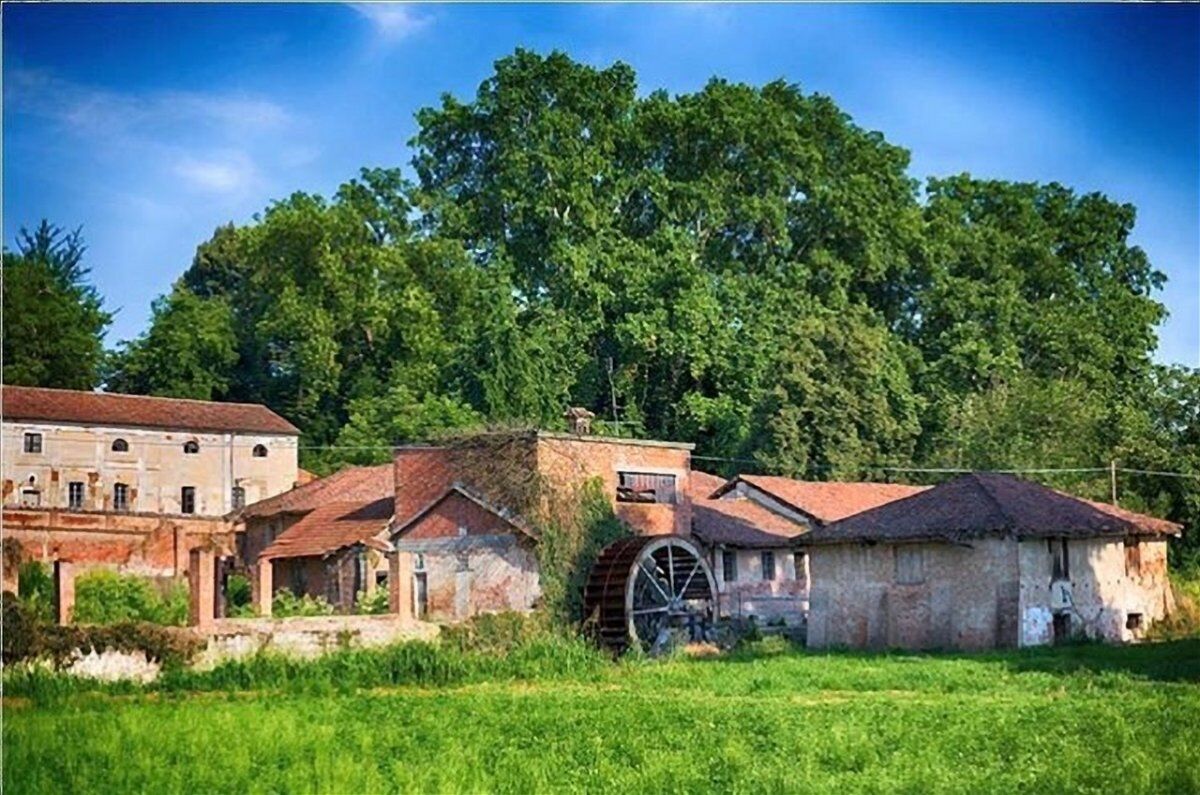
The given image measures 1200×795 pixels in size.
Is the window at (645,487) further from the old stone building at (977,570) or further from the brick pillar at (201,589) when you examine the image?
the brick pillar at (201,589)

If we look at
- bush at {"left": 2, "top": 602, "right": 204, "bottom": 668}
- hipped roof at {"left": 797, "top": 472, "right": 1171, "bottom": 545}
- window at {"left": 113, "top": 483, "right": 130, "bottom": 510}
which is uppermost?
window at {"left": 113, "top": 483, "right": 130, "bottom": 510}

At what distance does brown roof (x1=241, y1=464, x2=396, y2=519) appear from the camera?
3306 centimetres

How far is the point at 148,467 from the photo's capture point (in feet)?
124

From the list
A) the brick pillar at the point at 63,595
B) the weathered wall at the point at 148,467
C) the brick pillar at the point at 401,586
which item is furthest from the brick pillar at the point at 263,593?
the weathered wall at the point at 148,467

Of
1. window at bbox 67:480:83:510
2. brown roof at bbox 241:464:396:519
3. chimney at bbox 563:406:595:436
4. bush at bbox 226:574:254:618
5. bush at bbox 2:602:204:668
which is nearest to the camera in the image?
bush at bbox 2:602:204:668

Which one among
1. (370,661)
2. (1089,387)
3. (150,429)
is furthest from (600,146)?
(370,661)

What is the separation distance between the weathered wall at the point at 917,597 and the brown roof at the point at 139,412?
13567mm

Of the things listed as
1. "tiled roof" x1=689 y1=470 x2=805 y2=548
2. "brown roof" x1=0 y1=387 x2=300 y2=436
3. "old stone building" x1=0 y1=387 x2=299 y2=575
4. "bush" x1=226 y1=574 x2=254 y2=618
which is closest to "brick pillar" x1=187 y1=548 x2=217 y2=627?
"old stone building" x1=0 y1=387 x2=299 y2=575

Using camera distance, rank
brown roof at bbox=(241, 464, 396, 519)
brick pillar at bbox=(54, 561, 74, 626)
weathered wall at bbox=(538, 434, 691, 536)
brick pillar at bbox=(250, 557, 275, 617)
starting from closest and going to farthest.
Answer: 1. brick pillar at bbox=(54, 561, 74, 626)
2. brick pillar at bbox=(250, 557, 275, 617)
3. weathered wall at bbox=(538, 434, 691, 536)
4. brown roof at bbox=(241, 464, 396, 519)

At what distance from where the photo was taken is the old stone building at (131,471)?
31469 millimetres

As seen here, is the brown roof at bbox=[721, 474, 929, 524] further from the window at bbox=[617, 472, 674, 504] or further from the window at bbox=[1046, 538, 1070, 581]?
the window at bbox=[1046, 538, 1070, 581]

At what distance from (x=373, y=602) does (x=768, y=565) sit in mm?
8069

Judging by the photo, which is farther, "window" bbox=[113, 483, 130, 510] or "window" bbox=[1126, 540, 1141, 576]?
"window" bbox=[113, 483, 130, 510]

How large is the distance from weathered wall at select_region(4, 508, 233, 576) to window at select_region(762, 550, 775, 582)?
10119mm
